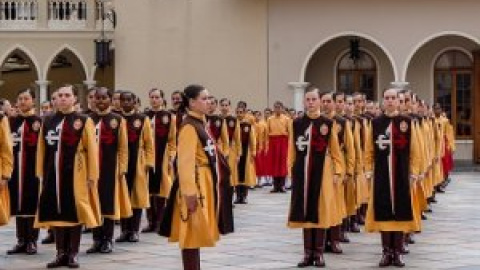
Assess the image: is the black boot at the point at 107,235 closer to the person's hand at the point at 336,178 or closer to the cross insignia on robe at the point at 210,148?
the person's hand at the point at 336,178

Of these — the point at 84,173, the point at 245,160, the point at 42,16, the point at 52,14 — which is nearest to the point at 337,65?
the point at 52,14

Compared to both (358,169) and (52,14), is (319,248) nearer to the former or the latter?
(358,169)

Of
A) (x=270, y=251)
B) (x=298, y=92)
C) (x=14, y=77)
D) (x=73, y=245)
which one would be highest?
(x=14, y=77)

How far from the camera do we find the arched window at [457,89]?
3031cm

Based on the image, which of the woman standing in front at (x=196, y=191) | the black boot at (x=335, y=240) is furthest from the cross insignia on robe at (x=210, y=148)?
the black boot at (x=335, y=240)

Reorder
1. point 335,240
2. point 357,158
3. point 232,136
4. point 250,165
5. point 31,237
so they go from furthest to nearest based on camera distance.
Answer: point 250,165, point 232,136, point 357,158, point 31,237, point 335,240

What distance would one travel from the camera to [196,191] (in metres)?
9.01

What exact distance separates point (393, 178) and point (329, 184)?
0.71 meters

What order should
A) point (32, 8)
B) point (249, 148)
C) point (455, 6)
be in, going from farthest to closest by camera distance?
point (32, 8), point (455, 6), point (249, 148)

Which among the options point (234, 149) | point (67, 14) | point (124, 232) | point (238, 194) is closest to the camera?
point (124, 232)

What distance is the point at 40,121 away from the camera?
12633 mm

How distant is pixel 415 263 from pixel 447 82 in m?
19.2

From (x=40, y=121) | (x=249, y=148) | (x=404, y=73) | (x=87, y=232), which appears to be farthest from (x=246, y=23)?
(x=40, y=121)

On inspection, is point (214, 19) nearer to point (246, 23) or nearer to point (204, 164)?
point (246, 23)
